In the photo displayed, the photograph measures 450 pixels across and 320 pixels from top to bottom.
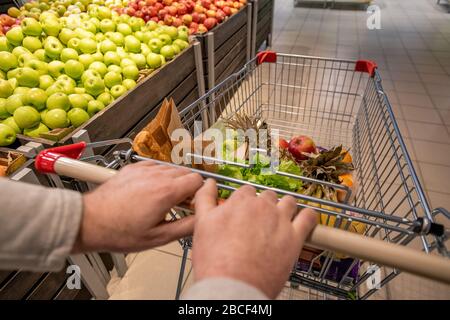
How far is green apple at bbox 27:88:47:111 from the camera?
1.24m

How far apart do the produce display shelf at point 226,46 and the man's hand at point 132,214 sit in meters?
1.95

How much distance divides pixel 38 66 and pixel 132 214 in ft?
4.42

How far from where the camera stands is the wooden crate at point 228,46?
7.66 feet

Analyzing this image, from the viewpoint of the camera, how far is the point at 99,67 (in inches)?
60.7

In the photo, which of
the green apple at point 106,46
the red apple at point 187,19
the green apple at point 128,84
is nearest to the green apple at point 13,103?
the green apple at point 128,84

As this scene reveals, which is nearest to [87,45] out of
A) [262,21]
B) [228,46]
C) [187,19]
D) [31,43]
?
[31,43]

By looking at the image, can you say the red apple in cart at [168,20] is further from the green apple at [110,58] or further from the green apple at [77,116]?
the green apple at [77,116]

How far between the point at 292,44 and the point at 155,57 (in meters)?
3.86

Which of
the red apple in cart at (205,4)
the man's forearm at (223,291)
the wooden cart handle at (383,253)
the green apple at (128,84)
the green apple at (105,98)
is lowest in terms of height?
the green apple at (105,98)

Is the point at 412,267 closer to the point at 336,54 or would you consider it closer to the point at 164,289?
the point at 164,289

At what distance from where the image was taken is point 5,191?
440 mm

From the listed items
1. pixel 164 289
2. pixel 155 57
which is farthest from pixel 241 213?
pixel 155 57

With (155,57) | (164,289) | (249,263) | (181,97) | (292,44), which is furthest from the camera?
(292,44)
